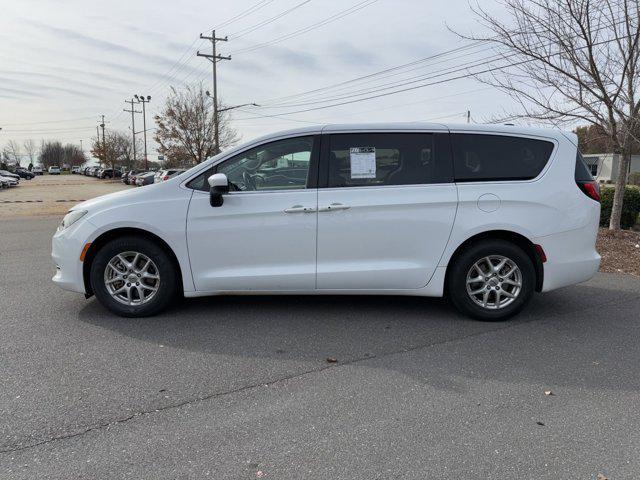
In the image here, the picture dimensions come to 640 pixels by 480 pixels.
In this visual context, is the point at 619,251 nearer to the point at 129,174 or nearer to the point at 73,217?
the point at 73,217

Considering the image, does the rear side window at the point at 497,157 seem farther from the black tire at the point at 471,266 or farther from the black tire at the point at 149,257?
the black tire at the point at 149,257

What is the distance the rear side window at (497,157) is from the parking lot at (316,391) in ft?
4.60

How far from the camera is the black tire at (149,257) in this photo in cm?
452

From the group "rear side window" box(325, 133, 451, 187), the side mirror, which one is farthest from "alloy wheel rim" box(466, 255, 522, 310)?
the side mirror

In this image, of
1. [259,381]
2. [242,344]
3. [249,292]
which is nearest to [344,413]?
[259,381]

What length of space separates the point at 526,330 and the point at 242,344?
2559 millimetres

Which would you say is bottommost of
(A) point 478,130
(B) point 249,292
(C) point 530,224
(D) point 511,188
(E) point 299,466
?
(E) point 299,466

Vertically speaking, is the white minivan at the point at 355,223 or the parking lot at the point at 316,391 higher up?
the white minivan at the point at 355,223

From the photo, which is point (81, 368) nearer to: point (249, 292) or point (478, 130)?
point (249, 292)

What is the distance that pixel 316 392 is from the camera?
129 inches

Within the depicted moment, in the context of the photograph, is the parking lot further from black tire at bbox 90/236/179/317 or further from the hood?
the hood

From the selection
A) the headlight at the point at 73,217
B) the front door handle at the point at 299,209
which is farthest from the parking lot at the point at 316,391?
the front door handle at the point at 299,209

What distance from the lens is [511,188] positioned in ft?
14.9

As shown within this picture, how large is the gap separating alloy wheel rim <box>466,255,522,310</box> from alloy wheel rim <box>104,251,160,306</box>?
298 cm
